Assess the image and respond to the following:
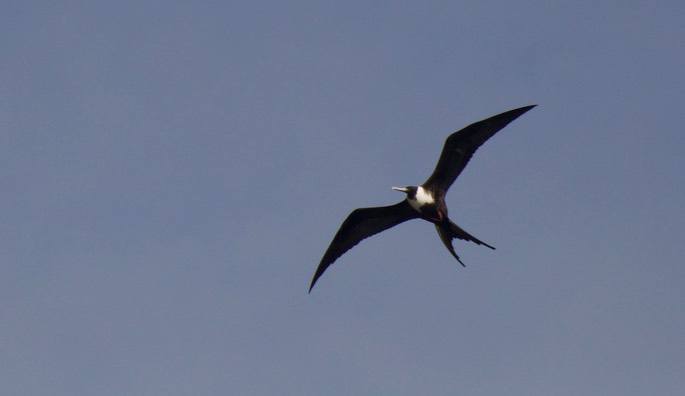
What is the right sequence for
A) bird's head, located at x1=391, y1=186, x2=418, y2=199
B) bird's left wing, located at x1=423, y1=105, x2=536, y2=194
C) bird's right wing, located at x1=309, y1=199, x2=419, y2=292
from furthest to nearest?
bird's right wing, located at x1=309, y1=199, x2=419, y2=292 → bird's head, located at x1=391, y1=186, x2=418, y2=199 → bird's left wing, located at x1=423, y1=105, x2=536, y2=194

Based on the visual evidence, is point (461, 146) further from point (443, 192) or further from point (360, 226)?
point (360, 226)

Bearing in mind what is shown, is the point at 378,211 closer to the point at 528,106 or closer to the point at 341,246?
the point at 341,246

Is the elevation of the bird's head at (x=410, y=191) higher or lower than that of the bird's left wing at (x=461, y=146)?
lower

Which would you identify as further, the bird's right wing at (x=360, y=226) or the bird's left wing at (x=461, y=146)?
the bird's right wing at (x=360, y=226)

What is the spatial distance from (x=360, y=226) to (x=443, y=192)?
1707 millimetres

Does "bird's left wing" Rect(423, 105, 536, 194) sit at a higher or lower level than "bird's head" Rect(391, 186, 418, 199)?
higher

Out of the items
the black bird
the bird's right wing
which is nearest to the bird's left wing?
the black bird

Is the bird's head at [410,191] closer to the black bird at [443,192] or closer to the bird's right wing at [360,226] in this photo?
the black bird at [443,192]

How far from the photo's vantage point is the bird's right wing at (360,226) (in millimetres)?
14492

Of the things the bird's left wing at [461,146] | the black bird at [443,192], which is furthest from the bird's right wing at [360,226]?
the bird's left wing at [461,146]

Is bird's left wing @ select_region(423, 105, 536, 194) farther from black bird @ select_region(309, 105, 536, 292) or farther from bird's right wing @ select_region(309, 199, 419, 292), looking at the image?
bird's right wing @ select_region(309, 199, 419, 292)

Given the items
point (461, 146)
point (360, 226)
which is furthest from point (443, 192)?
point (360, 226)

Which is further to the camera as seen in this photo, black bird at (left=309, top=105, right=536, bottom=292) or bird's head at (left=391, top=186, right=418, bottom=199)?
bird's head at (left=391, top=186, right=418, bottom=199)

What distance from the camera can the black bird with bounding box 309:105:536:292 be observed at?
43.5ft
